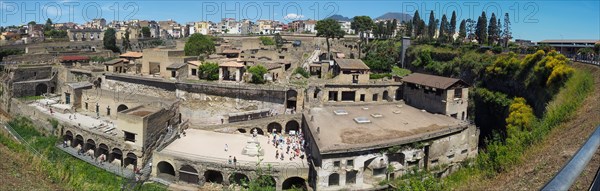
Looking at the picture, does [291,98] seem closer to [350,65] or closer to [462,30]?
[350,65]

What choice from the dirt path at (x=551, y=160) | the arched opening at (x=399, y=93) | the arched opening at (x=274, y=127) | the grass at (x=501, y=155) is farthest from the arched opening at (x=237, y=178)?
the arched opening at (x=399, y=93)

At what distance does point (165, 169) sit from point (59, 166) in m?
9.36

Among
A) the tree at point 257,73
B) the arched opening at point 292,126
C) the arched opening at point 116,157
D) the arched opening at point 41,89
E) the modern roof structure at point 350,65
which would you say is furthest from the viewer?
the arched opening at point 41,89

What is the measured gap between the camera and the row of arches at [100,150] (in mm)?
26578

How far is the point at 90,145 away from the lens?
29.3 meters

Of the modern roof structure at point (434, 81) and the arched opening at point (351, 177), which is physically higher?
the modern roof structure at point (434, 81)

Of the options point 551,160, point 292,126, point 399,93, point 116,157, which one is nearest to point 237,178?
point 116,157

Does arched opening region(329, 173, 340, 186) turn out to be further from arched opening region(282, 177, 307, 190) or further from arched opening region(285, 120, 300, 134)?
arched opening region(285, 120, 300, 134)

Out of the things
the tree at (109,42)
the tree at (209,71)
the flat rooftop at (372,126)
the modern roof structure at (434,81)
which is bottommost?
the flat rooftop at (372,126)

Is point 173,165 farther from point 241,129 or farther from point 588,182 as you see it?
point 588,182

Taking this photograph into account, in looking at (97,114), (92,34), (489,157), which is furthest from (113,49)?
(489,157)

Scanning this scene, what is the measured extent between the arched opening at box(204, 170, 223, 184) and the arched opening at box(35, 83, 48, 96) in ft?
104

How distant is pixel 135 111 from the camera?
30.1 m

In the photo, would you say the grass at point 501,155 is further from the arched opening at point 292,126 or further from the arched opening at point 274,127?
the arched opening at point 274,127
